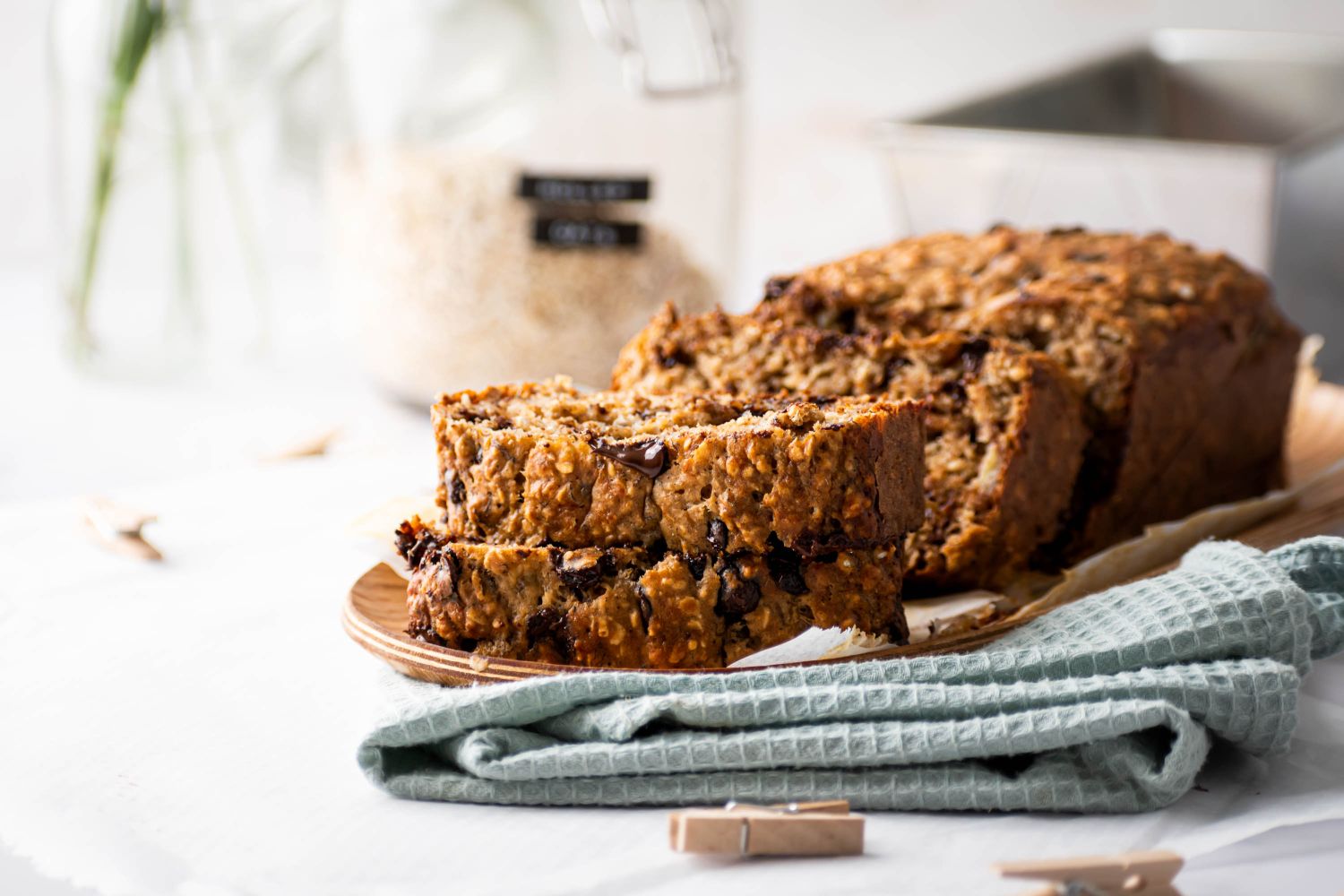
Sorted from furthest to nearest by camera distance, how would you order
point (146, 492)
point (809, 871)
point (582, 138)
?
1. point (582, 138)
2. point (146, 492)
3. point (809, 871)

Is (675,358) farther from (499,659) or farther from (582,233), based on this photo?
(582,233)

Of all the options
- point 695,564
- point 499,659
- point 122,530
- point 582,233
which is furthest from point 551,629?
point 582,233

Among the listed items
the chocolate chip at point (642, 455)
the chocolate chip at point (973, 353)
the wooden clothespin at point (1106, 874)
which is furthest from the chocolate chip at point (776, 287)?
the wooden clothespin at point (1106, 874)

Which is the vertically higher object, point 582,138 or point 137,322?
point 582,138

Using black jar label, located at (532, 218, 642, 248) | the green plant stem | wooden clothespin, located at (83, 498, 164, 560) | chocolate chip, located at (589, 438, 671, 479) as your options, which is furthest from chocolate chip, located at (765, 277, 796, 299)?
the green plant stem

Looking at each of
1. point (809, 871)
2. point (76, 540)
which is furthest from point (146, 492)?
point (809, 871)

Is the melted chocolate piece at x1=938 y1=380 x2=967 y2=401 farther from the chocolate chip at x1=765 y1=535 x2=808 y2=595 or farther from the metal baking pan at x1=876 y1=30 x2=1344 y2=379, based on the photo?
the metal baking pan at x1=876 y1=30 x2=1344 y2=379

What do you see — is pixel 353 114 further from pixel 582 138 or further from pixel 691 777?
pixel 691 777
